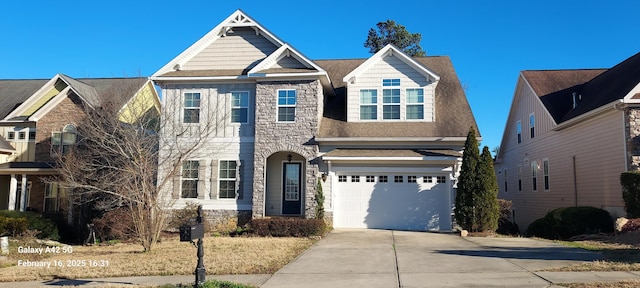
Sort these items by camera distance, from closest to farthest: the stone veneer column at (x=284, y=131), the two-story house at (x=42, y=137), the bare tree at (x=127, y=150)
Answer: the bare tree at (x=127, y=150) → the stone veneer column at (x=284, y=131) → the two-story house at (x=42, y=137)

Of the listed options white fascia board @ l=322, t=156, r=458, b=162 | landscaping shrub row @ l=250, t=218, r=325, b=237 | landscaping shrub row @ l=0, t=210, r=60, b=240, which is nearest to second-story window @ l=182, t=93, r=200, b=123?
landscaping shrub row @ l=250, t=218, r=325, b=237

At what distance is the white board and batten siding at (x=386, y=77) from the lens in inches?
727

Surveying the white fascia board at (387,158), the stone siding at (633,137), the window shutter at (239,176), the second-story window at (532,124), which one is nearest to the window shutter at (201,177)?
the window shutter at (239,176)

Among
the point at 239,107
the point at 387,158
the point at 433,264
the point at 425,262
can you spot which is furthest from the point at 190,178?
the point at 433,264

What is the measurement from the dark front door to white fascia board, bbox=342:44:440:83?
4.01 metres

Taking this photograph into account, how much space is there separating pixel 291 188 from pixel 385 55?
21.1 feet

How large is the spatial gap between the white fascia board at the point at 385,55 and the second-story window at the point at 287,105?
7.20 feet

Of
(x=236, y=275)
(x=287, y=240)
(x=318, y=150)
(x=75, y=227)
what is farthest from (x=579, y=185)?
(x=75, y=227)

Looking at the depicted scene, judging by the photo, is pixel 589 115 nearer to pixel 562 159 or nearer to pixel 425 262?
pixel 562 159

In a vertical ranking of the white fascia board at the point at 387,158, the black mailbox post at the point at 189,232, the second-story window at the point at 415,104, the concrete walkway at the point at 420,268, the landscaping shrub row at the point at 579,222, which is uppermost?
the second-story window at the point at 415,104

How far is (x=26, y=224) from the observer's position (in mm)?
18266

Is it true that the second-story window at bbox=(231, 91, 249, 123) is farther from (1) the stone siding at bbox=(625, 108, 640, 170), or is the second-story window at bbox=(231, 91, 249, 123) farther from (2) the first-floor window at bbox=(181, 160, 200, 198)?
(1) the stone siding at bbox=(625, 108, 640, 170)

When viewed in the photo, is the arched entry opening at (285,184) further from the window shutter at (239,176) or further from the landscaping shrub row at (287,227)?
the landscaping shrub row at (287,227)

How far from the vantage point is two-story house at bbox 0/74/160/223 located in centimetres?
2112
